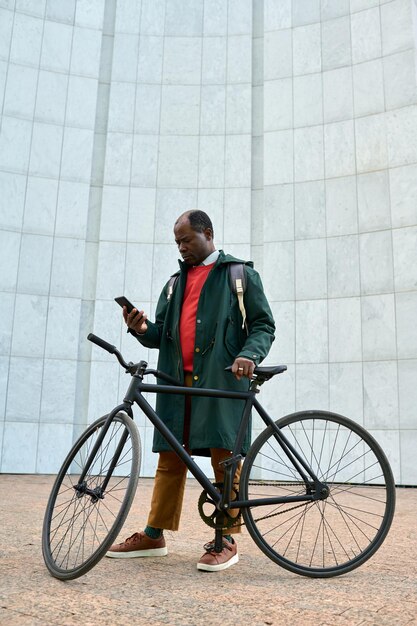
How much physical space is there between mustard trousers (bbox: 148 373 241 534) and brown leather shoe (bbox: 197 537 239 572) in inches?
11.2

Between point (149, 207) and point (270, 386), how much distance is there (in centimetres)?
335

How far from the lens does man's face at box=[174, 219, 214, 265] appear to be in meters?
3.27

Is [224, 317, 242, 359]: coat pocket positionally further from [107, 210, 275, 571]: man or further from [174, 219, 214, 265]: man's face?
[174, 219, 214, 265]: man's face

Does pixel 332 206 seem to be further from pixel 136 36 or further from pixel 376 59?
pixel 136 36

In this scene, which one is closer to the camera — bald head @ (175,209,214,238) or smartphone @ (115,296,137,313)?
smartphone @ (115,296,137,313)

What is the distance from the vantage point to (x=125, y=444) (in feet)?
9.12

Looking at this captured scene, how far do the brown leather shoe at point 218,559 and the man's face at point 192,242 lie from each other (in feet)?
4.70

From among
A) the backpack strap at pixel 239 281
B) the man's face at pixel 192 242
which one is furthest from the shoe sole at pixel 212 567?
the man's face at pixel 192 242

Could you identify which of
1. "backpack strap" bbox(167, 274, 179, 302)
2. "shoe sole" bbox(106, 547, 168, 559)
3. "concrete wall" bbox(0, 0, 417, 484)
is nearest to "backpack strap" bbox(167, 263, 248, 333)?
"backpack strap" bbox(167, 274, 179, 302)

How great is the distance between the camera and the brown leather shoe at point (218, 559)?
2.79 metres

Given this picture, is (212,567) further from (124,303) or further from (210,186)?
(210,186)

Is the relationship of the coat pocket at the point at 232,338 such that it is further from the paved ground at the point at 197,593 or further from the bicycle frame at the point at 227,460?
the paved ground at the point at 197,593

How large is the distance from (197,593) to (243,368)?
99 centimetres

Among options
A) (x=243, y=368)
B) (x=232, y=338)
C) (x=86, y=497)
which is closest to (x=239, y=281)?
(x=232, y=338)
